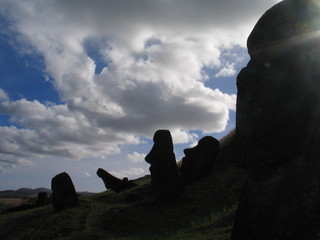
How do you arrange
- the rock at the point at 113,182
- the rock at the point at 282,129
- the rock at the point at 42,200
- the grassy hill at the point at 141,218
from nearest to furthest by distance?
the rock at the point at 282,129 → the grassy hill at the point at 141,218 → the rock at the point at 113,182 → the rock at the point at 42,200

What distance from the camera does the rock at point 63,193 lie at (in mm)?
32969

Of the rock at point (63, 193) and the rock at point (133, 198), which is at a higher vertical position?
the rock at point (63, 193)

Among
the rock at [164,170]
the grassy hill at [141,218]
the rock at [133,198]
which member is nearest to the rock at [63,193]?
the grassy hill at [141,218]

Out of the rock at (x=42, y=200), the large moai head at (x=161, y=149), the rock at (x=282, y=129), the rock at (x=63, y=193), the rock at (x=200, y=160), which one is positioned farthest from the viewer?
the rock at (x=42, y=200)

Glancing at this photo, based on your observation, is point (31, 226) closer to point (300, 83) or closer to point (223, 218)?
point (223, 218)

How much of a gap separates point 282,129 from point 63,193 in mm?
28165

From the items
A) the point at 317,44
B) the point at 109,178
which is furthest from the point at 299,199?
the point at 109,178

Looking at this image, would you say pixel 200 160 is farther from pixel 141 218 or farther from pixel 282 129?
pixel 282 129

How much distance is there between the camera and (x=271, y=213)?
841 cm

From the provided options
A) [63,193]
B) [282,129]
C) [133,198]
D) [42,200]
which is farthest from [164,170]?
[282,129]

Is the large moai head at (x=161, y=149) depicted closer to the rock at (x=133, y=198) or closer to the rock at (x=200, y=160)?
the rock at (x=133, y=198)

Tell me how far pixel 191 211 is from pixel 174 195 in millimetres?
4110

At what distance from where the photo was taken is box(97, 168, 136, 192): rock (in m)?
43.3

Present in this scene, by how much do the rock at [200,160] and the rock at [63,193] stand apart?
10897 millimetres
